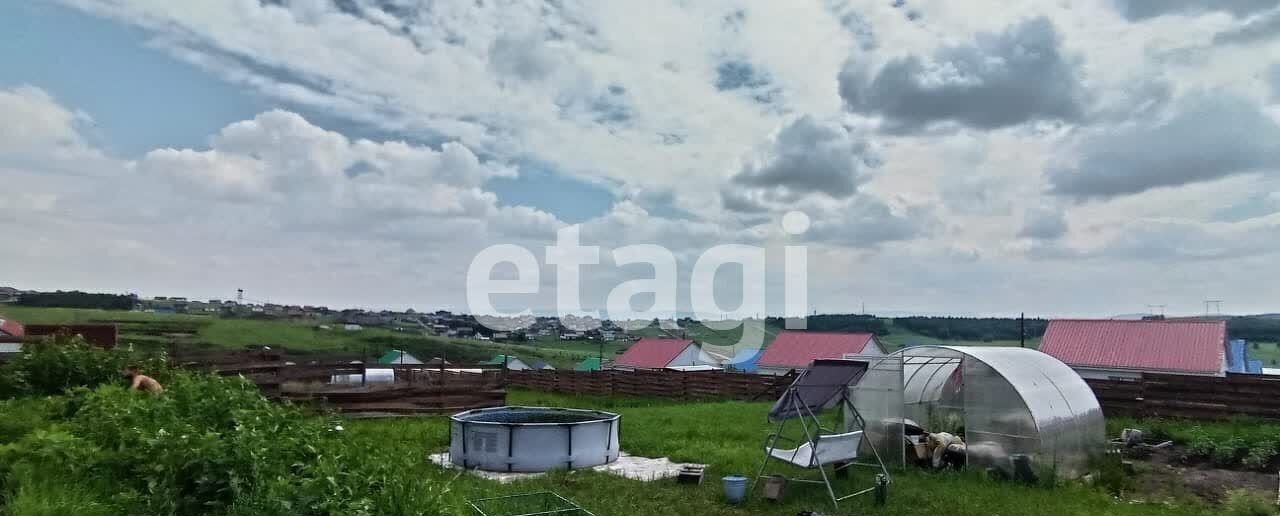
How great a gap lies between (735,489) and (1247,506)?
226 inches

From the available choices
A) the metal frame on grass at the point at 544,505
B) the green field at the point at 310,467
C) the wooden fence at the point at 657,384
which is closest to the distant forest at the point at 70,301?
the wooden fence at the point at 657,384

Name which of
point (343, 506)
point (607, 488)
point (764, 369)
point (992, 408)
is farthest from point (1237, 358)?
point (343, 506)

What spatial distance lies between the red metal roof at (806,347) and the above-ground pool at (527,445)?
3165 centimetres

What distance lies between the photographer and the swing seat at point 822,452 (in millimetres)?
9539

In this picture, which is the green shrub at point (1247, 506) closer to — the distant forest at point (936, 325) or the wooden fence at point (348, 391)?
the wooden fence at point (348, 391)

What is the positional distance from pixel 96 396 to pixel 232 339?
28981 mm

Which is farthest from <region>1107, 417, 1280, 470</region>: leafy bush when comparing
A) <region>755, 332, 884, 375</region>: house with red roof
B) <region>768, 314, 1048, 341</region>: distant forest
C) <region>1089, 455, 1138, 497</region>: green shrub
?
<region>768, 314, 1048, 341</region>: distant forest

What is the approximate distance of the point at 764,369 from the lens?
45719 mm

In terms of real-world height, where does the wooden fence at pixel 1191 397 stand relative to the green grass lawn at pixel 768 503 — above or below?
above

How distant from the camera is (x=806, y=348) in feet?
147

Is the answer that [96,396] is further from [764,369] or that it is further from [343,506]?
[764,369]

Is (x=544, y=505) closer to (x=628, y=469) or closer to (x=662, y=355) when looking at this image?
(x=628, y=469)

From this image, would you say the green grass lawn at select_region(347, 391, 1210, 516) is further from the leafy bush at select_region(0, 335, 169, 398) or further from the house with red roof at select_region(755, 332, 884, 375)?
the house with red roof at select_region(755, 332, 884, 375)

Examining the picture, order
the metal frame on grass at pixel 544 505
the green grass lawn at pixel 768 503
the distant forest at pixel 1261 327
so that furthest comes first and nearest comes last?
1. the distant forest at pixel 1261 327
2. the green grass lawn at pixel 768 503
3. the metal frame on grass at pixel 544 505
